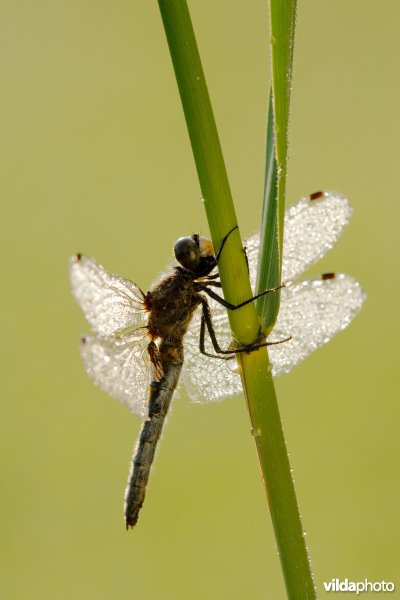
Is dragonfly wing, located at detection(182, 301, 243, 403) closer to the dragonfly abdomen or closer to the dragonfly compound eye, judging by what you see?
the dragonfly abdomen

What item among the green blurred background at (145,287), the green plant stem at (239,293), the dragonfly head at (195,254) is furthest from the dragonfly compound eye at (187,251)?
the green blurred background at (145,287)

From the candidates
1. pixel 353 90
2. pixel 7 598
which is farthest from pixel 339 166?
pixel 7 598

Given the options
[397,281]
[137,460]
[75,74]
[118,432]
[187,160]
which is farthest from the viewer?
[75,74]

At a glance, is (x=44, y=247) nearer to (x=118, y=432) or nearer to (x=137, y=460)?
(x=118, y=432)

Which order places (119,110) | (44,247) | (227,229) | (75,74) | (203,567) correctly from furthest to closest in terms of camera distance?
1. (75,74)
2. (119,110)
3. (44,247)
4. (203,567)
5. (227,229)

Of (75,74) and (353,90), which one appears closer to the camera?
(353,90)


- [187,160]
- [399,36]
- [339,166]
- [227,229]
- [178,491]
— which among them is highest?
[399,36]

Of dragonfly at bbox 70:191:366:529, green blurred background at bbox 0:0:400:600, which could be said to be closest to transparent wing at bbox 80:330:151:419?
dragonfly at bbox 70:191:366:529
